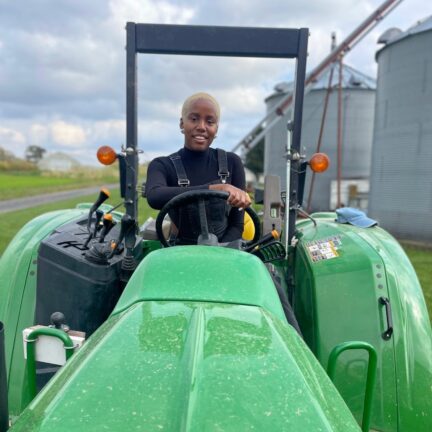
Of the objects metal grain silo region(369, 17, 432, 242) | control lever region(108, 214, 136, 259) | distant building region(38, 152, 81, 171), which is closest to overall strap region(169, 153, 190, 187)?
control lever region(108, 214, 136, 259)

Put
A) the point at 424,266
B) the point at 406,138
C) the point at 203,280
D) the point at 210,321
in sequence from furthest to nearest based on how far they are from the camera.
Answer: the point at 406,138 < the point at 424,266 < the point at 203,280 < the point at 210,321

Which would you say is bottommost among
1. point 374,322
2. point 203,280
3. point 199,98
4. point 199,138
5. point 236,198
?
point 374,322

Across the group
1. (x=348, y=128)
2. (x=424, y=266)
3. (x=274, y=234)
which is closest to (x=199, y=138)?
(x=274, y=234)

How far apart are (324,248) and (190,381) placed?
64.2 inches

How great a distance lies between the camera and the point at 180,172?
2.52 metres

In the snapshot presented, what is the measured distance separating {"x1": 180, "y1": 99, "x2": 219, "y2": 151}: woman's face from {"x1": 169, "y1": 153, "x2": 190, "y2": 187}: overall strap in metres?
0.14

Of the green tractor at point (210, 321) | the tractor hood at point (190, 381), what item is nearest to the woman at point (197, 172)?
the green tractor at point (210, 321)

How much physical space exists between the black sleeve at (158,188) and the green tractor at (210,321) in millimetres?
183

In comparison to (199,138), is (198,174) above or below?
below

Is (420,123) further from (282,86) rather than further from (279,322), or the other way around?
(279,322)

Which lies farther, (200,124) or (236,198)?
(200,124)

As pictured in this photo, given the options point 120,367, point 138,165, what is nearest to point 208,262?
point 120,367

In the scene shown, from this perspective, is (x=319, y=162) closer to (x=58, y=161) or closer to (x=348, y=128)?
(x=348, y=128)

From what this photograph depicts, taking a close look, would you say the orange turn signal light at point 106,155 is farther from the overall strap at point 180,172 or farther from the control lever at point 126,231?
the control lever at point 126,231
